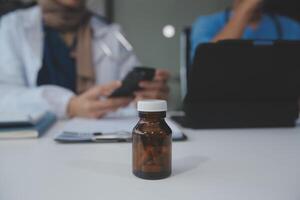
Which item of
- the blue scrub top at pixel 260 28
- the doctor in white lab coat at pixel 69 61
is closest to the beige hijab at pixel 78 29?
the doctor in white lab coat at pixel 69 61

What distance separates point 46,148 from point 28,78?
0.70 meters

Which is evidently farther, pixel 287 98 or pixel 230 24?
pixel 230 24

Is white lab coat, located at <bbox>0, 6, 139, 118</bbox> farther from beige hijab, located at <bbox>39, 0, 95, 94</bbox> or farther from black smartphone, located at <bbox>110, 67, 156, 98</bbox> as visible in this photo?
black smartphone, located at <bbox>110, 67, 156, 98</bbox>

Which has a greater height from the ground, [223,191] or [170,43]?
[170,43]

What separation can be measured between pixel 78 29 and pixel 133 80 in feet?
2.32

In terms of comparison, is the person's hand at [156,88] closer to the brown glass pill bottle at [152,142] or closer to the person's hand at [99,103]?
the person's hand at [99,103]

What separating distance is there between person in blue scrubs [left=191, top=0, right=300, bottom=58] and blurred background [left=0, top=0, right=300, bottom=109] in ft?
1.51

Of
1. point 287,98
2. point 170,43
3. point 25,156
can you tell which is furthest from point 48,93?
point 170,43

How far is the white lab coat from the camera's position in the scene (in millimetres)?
839

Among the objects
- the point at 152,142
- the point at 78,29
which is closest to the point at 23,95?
the point at 78,29

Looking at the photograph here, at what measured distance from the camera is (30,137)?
1.84 feet

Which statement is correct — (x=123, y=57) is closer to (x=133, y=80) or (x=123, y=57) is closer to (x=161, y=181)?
(x=133, y=80)

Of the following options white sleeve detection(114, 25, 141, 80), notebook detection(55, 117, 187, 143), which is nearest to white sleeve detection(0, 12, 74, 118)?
notebook detection(55, 117, 187, 143)

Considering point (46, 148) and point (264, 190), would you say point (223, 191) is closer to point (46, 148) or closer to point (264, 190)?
point (264, 190)
